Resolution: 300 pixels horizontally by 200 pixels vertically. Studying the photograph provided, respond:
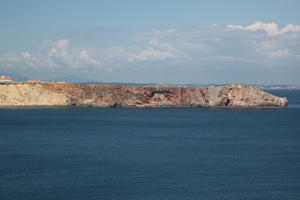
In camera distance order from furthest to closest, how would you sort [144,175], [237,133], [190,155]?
[237,133] → [190,155] → [144,175]

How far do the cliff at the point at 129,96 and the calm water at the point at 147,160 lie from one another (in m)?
42.2

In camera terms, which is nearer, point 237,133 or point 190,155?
point 190,155

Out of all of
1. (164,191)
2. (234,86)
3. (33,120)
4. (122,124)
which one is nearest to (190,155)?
(164,191)

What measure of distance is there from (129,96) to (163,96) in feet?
35.0

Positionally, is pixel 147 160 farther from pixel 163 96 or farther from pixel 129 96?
pixel 163 96

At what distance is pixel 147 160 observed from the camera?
68.5m

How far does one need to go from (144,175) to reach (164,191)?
704 cm

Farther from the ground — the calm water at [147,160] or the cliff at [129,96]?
the cliff at [129,96]

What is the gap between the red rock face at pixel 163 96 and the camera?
16625cm

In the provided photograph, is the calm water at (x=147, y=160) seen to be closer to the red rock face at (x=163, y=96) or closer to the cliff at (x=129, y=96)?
the cliff at (x=129, y=96)

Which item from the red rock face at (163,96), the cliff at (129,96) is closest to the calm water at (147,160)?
the cliff at (129,96)

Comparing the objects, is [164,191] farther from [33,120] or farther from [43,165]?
[33,120]

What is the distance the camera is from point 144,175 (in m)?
58.9

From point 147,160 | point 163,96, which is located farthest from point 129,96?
point 147,160
